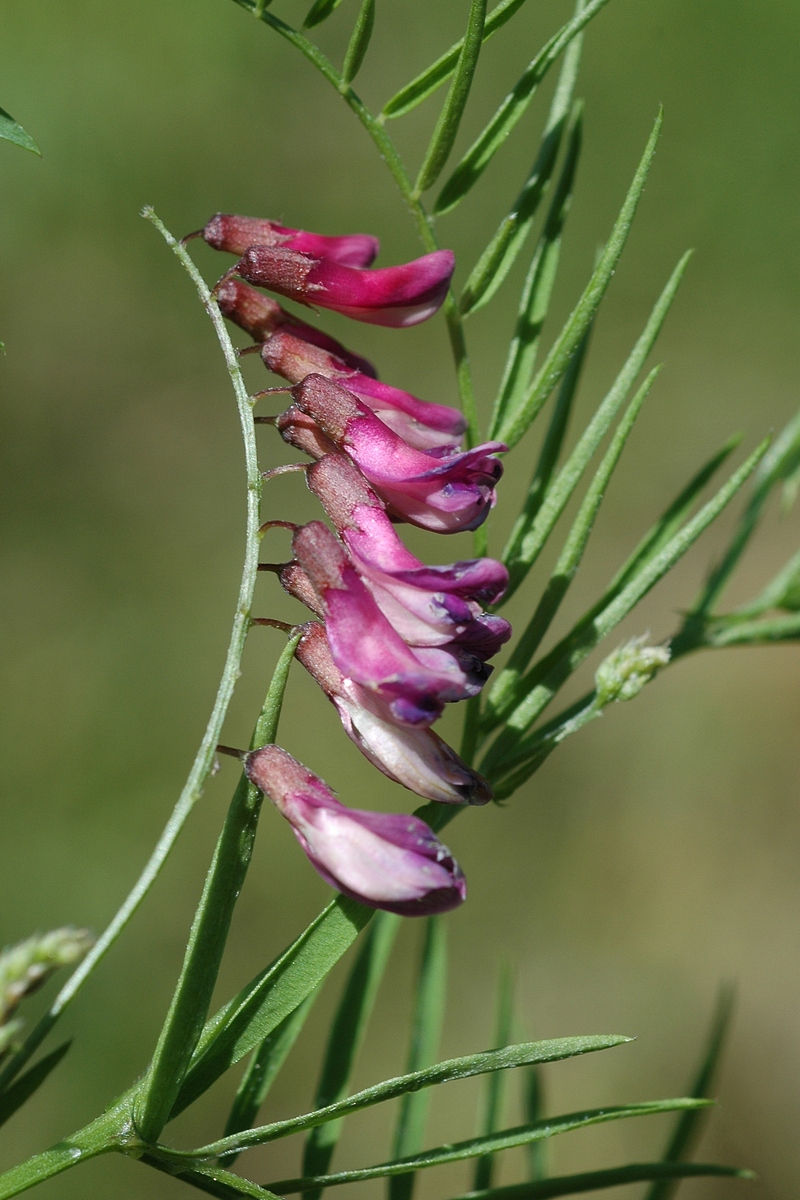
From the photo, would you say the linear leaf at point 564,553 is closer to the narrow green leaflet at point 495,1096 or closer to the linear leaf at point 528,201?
the linear leaf at point 528,201

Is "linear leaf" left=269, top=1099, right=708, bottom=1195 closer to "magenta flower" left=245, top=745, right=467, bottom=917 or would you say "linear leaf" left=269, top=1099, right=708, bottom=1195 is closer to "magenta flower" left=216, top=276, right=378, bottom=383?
"magenta flower" left=245, top=745, right=467, bottom=917

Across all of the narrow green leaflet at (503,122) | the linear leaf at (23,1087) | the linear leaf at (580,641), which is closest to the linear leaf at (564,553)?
the linear leaf at (580,641)

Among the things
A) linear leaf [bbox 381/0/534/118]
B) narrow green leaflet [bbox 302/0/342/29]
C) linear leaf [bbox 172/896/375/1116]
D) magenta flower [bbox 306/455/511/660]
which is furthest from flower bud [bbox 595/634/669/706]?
narrow green leaflet [bbox 302/0/342/29]

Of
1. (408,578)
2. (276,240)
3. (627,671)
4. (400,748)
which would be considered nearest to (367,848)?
(400,748)

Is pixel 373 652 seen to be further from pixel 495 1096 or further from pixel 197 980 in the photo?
pixel 495 1096

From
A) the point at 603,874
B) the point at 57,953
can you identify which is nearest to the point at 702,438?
the point at 603,874

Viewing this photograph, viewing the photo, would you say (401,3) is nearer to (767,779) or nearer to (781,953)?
(767,779)
